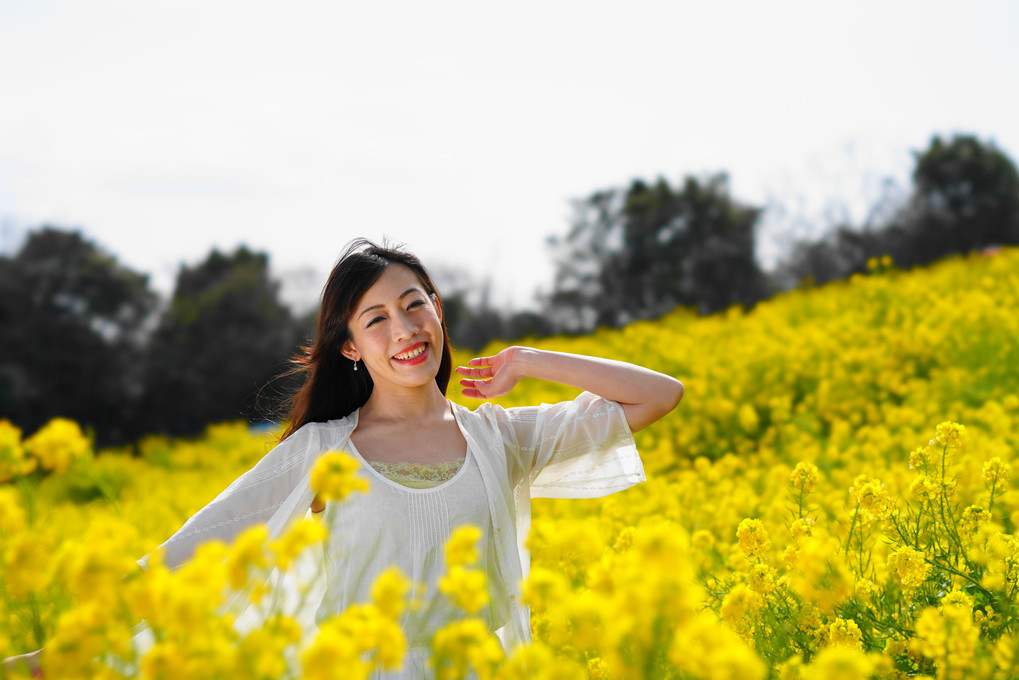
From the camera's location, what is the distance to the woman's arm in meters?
2.16

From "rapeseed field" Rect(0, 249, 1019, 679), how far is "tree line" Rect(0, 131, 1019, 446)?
10.2 meters

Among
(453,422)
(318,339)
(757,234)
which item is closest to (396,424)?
(453,422)

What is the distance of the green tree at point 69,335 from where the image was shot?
46.6 ft

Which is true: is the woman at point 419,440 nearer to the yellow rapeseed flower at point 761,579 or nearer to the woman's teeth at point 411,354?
the woman's teeth at point 411,354

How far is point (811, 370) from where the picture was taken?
582 centimetres

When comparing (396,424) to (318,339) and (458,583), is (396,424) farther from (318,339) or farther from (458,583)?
(458,583)

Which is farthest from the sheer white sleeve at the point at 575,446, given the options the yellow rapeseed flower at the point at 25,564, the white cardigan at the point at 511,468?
the yellow rapeseed flower at the point at 25,564

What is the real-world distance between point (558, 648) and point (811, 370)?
4392 millimetres

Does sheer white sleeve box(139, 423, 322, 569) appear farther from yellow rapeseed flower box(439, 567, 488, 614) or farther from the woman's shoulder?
yellow rapeseed flower box(439, 567, 488, 614)

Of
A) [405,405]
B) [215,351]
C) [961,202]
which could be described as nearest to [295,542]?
[405,405]

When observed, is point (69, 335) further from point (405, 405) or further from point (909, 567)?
point (909, 567)

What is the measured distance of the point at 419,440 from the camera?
2.17 metres

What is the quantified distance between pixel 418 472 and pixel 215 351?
14427mm

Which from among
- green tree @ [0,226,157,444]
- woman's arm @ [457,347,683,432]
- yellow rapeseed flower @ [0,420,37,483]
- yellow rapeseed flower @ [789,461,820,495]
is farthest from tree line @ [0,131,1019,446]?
yellow rapeseed flower @ [0,420,37,483]
